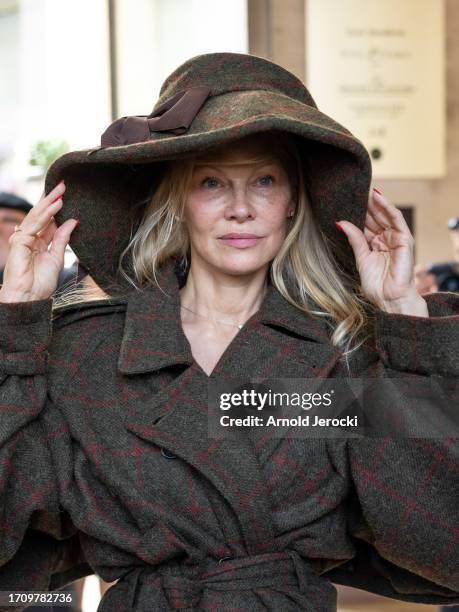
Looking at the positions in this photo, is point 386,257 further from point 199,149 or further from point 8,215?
point 8,215

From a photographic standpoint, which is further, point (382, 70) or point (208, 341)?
point (382, 70)

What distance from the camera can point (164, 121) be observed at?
1.67m

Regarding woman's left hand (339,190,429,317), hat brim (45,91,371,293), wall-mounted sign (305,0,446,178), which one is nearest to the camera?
hat brim (45,91,371,293)

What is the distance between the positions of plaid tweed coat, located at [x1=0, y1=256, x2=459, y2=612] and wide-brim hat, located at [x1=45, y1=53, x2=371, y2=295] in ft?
0.74

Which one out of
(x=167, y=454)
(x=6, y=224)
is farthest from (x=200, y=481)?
(x=6, y=224)

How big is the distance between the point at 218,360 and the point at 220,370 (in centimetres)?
4

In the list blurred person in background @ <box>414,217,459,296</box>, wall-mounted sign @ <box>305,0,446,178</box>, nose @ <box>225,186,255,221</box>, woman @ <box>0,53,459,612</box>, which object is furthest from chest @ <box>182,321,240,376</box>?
wall-mounted sign @ <box>305,0,446,178</box>

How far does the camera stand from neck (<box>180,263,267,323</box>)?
1869 mm

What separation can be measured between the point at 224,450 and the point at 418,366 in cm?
34

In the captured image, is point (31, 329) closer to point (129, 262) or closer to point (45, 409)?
point (45, 409)

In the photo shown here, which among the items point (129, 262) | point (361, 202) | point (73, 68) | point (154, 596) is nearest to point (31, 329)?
point (129, 262)

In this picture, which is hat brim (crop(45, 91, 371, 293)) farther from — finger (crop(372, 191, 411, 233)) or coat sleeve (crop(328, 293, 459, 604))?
coat sleeve (crop(328, 293, 459, 604))

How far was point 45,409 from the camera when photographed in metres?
1.71

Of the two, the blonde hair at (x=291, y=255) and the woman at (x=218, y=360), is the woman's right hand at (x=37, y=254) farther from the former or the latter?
the blonde hair at (x=291, y=255)
